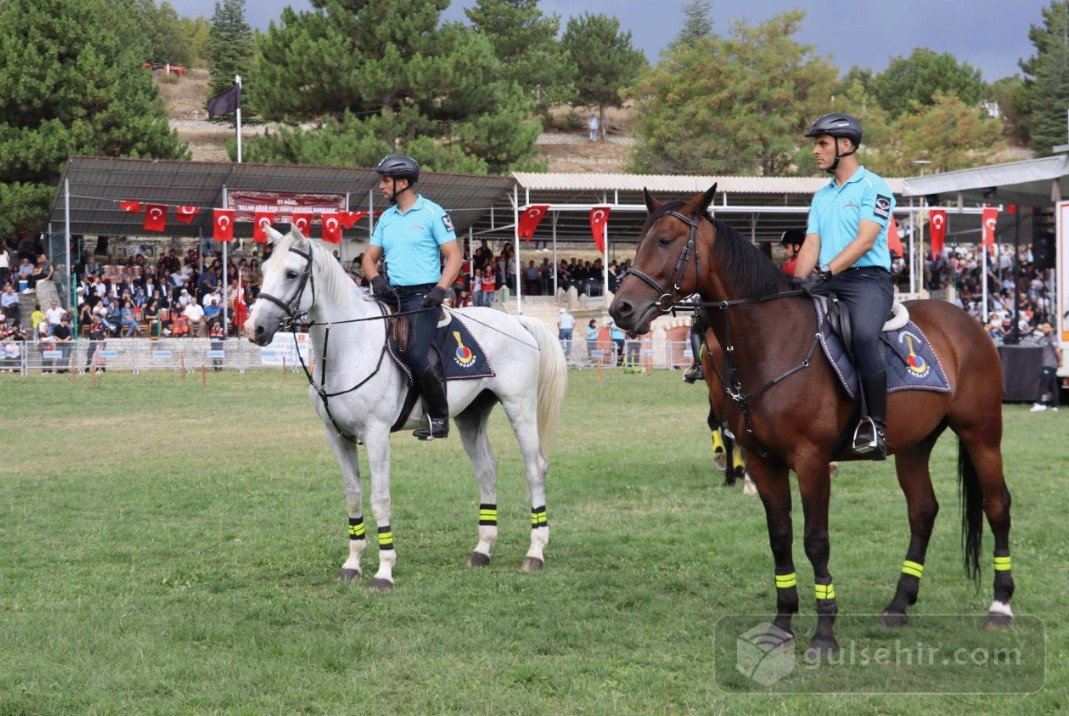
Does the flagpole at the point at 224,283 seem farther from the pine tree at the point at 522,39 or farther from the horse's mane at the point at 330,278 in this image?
the pine tree at the point at 522,39

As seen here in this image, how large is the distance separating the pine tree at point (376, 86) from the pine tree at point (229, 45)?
34.6 m

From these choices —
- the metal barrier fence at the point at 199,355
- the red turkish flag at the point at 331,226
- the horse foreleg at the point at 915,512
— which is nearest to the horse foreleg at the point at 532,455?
the horse foreleg at the point at 915,512

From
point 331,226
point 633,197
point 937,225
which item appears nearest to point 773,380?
point 331,226

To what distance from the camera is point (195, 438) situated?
58.7 feet

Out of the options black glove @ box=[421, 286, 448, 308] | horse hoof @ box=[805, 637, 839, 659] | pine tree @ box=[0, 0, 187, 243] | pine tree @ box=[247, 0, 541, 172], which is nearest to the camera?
horse hoof @ box=[805, 637, 839, 659]

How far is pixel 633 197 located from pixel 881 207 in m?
36.2

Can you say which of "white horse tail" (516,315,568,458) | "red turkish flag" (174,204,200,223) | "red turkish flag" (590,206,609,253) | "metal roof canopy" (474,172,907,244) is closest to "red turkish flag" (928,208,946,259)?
"metal roof canopy" (474,172,907,244)

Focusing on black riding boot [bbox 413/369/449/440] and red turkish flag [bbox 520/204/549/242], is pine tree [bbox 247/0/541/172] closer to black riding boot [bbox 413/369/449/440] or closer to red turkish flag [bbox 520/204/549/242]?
red turkish flag [bbox 520/204/549/242]

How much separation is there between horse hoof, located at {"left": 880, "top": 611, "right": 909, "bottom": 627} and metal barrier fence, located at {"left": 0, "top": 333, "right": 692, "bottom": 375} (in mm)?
20857

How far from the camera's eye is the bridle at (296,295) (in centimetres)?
797

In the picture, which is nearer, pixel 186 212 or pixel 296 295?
pixel 296 295

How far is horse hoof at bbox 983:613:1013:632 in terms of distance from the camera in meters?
6.80

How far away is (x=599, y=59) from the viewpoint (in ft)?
307

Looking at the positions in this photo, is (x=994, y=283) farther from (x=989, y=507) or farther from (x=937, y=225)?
(x=989, y=507)
